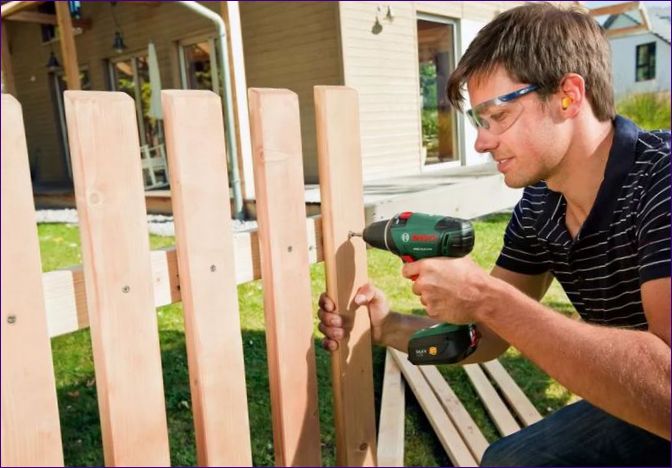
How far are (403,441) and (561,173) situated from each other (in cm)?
154

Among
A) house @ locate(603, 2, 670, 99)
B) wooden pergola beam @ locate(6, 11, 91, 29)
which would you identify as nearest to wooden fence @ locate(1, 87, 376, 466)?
wooden pergola beam @ locate(6, 11, 91, 29)

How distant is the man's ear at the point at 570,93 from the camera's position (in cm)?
170

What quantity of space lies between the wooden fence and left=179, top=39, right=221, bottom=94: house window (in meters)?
9.03

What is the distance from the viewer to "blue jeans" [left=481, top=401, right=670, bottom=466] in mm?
1808

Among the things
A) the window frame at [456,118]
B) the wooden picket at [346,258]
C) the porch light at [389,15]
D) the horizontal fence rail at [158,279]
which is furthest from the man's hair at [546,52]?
the window frame at [456,118]

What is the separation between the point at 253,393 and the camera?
315cm

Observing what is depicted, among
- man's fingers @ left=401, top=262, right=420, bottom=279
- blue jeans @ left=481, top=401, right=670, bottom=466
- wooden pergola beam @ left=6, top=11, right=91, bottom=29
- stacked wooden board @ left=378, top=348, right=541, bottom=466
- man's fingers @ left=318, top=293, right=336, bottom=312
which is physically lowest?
stacked wooden board @ left=378, top=348, right=541, bottom=466

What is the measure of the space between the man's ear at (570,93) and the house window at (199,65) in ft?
29.9

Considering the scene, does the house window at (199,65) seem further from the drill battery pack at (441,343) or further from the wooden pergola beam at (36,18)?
the drill battery pack at (441,343)

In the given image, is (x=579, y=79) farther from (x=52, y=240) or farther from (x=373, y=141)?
(x=373, y=141)

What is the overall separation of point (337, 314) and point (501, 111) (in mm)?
771

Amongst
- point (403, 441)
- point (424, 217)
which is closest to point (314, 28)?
point (403, 441)

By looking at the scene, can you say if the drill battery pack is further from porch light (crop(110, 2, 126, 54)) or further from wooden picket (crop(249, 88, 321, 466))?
porch light (crop(110, 2, 126, 54))

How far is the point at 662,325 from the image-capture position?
1.32 m
